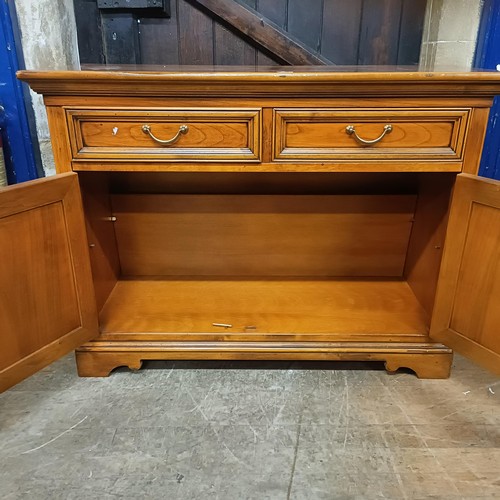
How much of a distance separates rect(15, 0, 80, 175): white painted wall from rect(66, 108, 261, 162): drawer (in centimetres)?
54

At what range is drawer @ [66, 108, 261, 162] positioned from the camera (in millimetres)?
1038

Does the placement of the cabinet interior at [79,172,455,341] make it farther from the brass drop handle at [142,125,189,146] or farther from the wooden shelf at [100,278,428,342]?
the brass drop handle at [142,125,189,146]

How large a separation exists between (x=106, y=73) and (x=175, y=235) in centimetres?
66

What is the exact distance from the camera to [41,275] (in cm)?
103

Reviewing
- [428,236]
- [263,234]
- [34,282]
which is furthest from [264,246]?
[34,282]

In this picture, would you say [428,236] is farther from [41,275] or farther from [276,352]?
[41,275]

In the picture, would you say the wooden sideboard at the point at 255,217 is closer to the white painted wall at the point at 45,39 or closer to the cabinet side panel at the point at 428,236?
the cabinet side panel at the point at 428,236

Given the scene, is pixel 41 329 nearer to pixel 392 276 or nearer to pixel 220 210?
pixel 220 210

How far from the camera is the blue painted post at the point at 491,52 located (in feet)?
5.03

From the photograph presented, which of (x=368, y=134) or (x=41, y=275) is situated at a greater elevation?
(x=368, y=134)

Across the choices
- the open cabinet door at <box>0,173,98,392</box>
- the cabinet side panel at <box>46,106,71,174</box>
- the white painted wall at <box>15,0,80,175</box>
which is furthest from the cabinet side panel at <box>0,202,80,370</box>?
the white painted wall at <box>15,0,80,175</box>

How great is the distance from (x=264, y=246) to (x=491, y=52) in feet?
3.58

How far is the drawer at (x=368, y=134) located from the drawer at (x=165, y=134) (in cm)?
8

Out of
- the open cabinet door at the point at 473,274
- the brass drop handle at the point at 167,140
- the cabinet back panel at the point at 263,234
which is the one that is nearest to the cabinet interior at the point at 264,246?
the cabinet back panel at the point at 263,234
